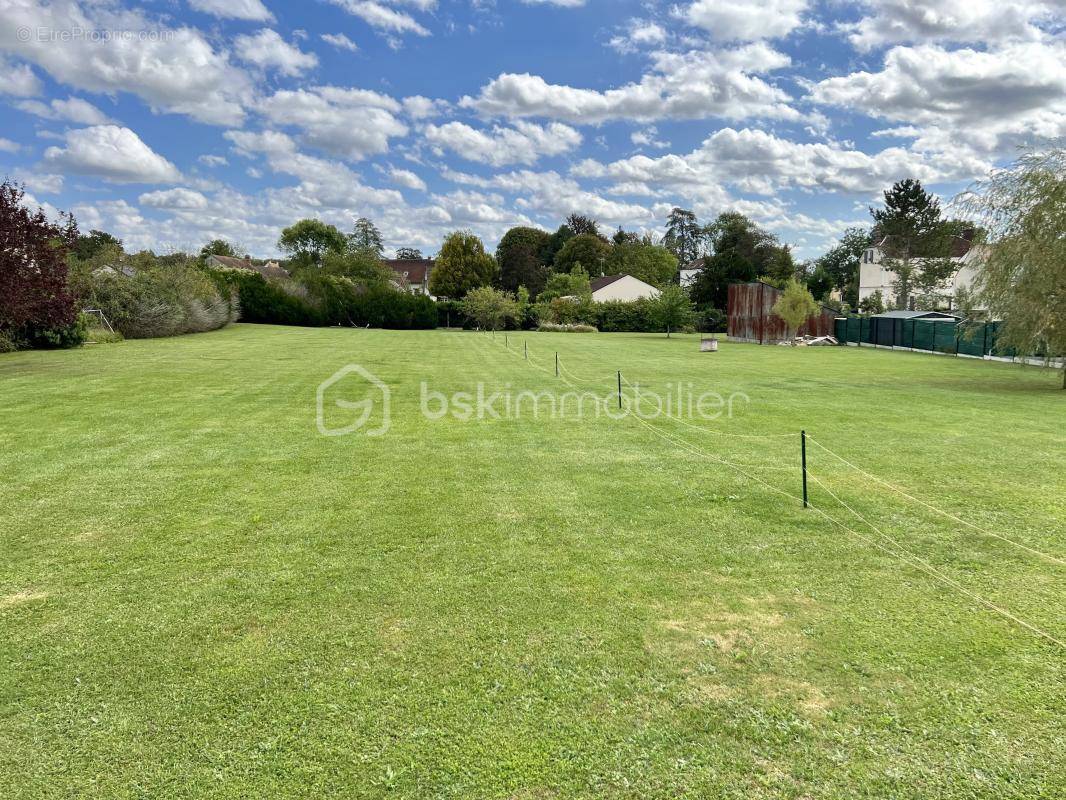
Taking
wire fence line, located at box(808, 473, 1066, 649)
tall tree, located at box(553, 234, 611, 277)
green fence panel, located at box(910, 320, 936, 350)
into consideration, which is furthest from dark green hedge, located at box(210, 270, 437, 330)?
wire fence line, located at box(808, 473, 1066, 649)

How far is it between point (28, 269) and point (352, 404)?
A: 40.6 ft

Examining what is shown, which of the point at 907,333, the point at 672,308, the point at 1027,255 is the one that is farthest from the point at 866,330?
the point at 1027,255

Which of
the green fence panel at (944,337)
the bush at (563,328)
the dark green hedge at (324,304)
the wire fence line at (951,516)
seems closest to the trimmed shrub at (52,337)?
the dark green hedge at (324,304)

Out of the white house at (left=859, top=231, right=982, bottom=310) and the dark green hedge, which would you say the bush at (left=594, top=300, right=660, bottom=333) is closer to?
the dark green hedge

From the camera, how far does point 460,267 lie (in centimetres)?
7419

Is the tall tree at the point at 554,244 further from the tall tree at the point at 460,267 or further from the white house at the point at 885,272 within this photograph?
the white house at the point at 885,272

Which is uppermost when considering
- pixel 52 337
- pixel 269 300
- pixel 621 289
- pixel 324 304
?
pixel 621 289

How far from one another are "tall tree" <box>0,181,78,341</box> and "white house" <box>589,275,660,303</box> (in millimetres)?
51579

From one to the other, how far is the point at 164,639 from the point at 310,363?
18020mm

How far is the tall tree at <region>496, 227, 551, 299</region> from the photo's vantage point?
Result: 82500 mm

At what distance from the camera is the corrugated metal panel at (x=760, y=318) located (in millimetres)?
42062

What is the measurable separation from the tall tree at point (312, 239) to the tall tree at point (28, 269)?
7639 centimetres

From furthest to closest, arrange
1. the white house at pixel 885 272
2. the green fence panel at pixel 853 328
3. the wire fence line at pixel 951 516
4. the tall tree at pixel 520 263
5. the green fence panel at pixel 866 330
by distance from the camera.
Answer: the tall tree at pixel 520 263, the white house at pixel 885 272, the green fence panel at pixel 853 328, the green fence panel at pixel 866 330, the wire fence line at pixel 951 516

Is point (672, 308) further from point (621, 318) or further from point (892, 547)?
point (892, 547)
